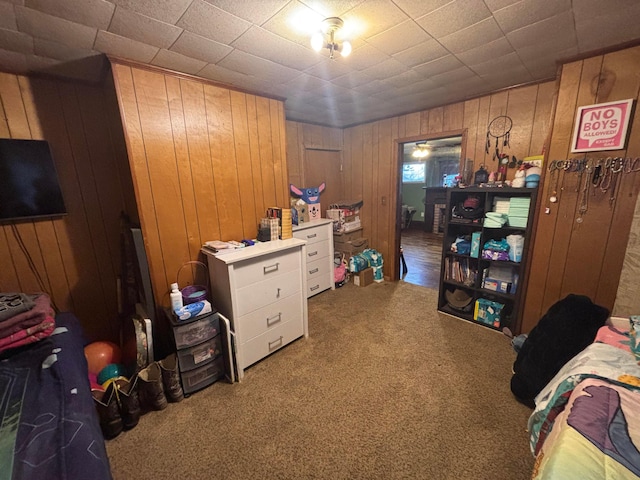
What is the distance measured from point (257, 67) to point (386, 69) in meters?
0.98

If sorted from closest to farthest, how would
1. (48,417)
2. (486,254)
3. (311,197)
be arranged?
(48,417) < (486,254) < (311,197)

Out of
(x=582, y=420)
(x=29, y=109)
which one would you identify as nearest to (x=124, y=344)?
(x=29, y=109)

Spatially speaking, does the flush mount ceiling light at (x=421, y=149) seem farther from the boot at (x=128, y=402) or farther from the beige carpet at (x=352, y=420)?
the boot at (x=128, y=402)

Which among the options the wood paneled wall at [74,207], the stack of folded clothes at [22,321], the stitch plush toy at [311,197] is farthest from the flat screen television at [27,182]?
the stitch plush toy at [311,197]

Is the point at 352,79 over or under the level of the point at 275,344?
over

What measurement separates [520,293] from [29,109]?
4134 millimetres

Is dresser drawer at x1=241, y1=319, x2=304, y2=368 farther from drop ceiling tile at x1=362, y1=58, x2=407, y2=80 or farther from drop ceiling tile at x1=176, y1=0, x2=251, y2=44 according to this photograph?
drop ceiling tile at x1=362, y1=58, x2=407, y2=80

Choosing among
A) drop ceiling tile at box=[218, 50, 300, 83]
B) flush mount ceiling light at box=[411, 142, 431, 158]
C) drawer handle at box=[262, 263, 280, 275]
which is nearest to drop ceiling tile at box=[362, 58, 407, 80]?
drop ceiling tile at box=[218, 50, 300, 83]

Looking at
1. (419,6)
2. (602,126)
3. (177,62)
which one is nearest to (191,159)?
(177,62)

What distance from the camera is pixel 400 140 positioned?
3.35 metres

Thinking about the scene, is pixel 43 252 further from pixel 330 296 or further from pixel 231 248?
pixel 330 296

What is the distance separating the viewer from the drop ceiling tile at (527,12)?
4.18ft

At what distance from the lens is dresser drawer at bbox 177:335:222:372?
5.71ft

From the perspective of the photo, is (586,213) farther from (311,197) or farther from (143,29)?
(143,29)
